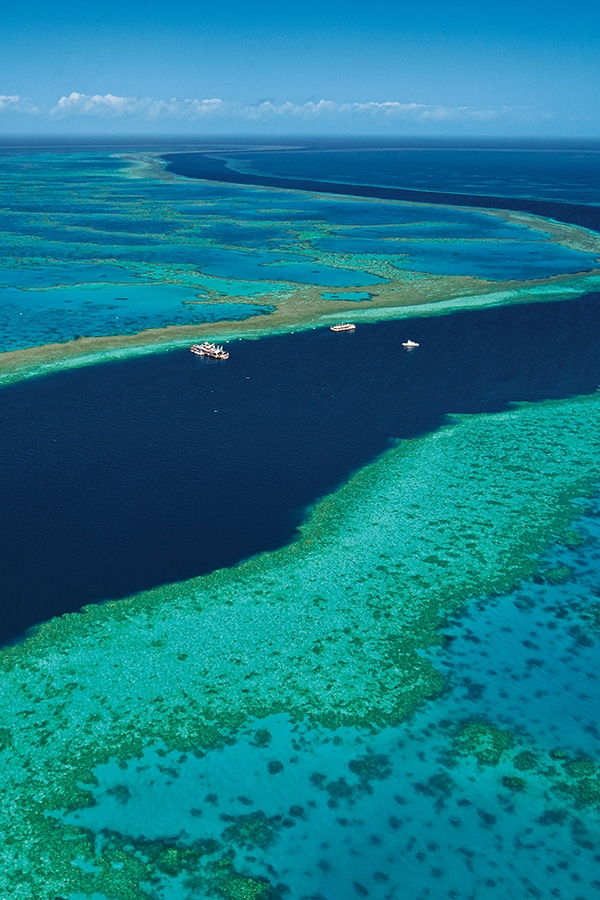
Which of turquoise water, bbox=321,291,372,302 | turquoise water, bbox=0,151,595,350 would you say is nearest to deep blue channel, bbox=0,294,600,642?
turquoise water, bbox=321,291,372,302

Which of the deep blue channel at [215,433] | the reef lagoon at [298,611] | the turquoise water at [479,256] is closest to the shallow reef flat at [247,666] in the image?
the reef lagoon at [298,611]

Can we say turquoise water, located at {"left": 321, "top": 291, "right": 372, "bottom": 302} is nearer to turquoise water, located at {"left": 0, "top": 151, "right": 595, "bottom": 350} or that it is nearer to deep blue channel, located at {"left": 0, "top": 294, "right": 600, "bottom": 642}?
turquoise water, located at {"left": 0, "top": 151, "right": 595, "bottom": 350}

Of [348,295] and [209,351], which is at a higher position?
[348,295]

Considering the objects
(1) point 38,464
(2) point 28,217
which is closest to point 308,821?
(1) point 38,464

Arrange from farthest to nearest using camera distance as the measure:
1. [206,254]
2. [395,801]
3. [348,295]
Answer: [206,254] < [348,295] < [395,801]

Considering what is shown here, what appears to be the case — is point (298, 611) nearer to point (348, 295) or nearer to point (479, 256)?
point (348, 295)

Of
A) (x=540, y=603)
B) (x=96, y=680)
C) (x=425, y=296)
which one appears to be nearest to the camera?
(x=96, y=680)

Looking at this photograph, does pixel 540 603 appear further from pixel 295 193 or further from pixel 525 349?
pixel 295 193

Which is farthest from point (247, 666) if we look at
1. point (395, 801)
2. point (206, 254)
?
point (206, 254)
